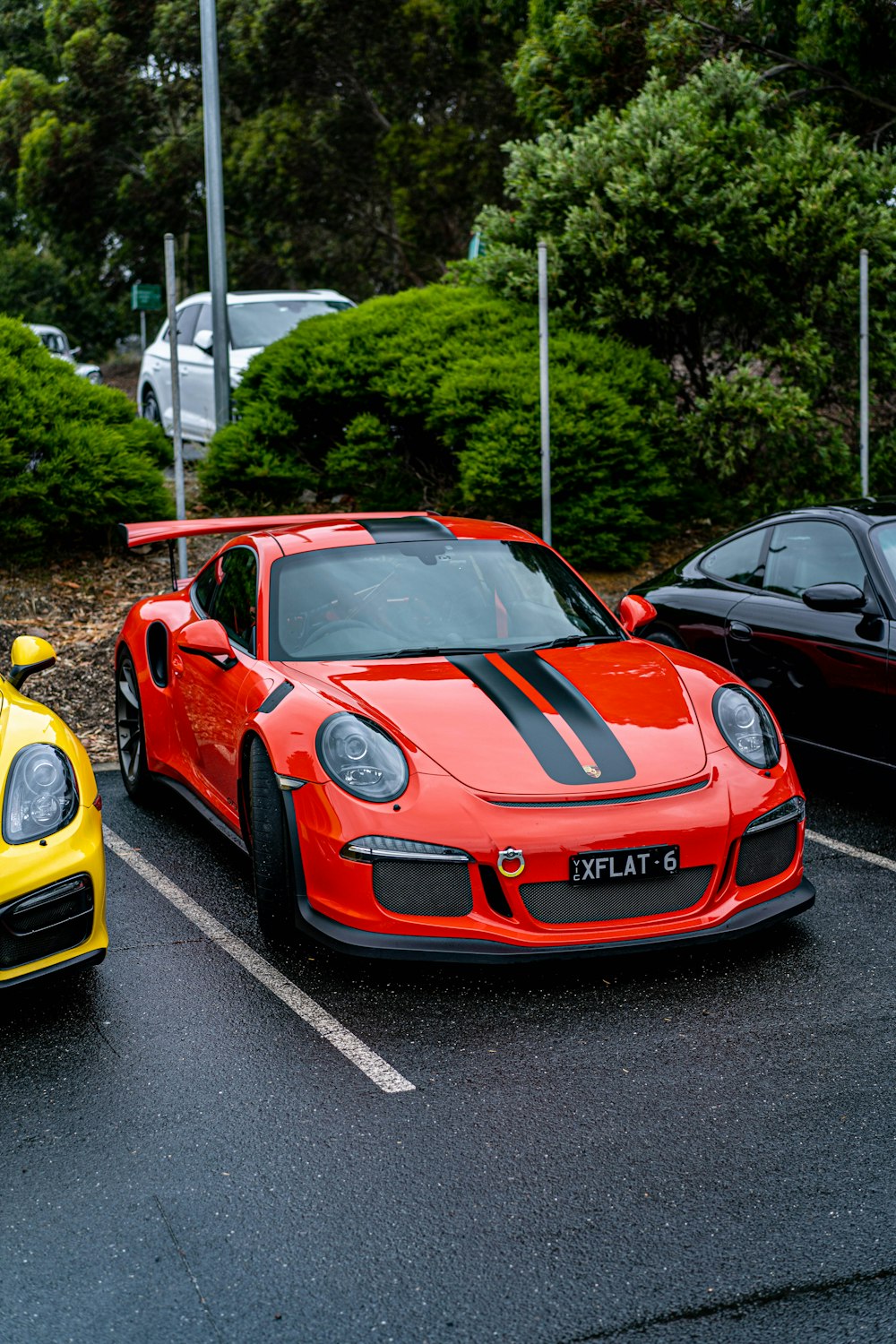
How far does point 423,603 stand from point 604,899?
5.63ft

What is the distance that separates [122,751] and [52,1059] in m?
3.15

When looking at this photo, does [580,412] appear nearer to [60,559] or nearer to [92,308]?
[60,559]

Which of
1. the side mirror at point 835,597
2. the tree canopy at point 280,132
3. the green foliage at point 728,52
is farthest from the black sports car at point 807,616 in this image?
the tree canopy at point 280,132

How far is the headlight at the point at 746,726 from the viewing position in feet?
16.2

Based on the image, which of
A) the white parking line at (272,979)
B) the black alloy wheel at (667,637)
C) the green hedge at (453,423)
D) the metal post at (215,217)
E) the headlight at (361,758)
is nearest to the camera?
the white parking line at (272,979)

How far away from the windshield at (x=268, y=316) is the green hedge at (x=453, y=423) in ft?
8.27

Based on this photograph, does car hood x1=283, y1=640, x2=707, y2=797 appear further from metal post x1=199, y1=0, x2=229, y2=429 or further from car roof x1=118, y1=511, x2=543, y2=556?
metal post x1=199, y1=0, x2=229, y2=429

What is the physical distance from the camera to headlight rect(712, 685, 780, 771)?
4.94 m

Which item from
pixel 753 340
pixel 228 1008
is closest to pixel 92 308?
pixel 753 340

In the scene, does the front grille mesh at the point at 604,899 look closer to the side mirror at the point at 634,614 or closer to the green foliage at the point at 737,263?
the side mirror at the point at 634,614

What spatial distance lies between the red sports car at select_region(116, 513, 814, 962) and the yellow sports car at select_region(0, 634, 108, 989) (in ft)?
2.11

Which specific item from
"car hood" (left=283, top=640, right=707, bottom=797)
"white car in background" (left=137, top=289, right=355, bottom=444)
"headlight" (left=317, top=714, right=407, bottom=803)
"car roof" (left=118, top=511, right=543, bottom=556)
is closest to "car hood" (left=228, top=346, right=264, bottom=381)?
"white car in background" (left=137, top=289, right=355, bottom=444)

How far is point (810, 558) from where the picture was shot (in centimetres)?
695

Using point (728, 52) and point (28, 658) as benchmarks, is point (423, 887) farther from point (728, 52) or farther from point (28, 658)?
point (728, 52)
